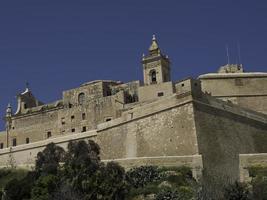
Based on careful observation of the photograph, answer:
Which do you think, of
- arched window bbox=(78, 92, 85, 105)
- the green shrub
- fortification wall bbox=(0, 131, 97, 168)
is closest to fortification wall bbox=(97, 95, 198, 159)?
the green shrub

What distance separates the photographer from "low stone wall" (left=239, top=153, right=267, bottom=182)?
31.4m

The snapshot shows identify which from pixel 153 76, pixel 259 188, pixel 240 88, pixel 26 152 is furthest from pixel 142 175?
pixel 153 76

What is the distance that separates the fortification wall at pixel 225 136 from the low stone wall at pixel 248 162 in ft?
2.59

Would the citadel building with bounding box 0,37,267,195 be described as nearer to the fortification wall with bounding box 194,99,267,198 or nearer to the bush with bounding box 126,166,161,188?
the fortification wall with bounding box 194,99,267,198

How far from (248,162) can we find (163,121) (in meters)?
6.04

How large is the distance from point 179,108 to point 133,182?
6898 mm

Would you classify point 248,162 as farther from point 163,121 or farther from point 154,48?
point 154,48

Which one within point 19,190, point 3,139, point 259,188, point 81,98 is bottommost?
point 259,188

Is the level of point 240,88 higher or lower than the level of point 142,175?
higher

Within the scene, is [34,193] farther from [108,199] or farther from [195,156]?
[195,156]

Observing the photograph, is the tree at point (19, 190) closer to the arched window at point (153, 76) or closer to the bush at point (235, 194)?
the bush at point (235, 194)

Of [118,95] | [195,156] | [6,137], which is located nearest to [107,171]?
[195,156]

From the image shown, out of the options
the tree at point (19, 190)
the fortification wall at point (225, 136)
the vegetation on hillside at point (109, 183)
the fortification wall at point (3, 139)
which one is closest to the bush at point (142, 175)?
the vegetation on hillside at point (109, 183)

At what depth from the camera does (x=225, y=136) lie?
35000mm
